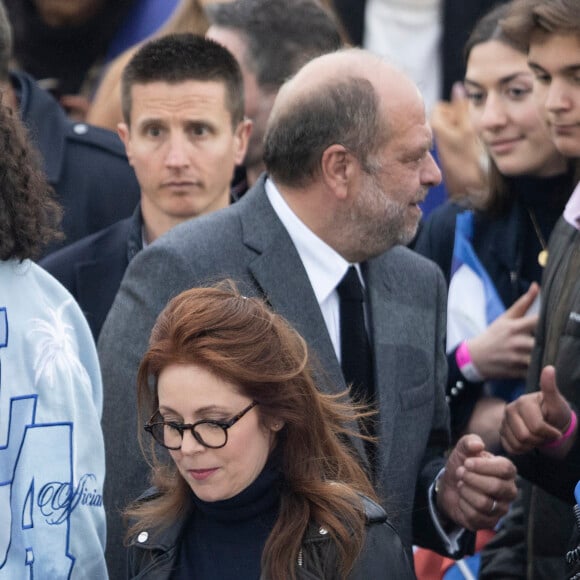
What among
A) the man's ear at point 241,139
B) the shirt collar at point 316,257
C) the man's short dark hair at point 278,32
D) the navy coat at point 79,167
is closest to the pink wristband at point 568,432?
the shirt collar at point 316,257

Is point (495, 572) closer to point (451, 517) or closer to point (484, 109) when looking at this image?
point (451, 517)

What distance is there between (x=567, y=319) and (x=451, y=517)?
0.67 m

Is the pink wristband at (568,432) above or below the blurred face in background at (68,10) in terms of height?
below

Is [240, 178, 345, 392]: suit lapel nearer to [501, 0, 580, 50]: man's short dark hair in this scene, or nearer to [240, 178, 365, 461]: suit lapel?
[240, 178, 365, 461]: suit lapel

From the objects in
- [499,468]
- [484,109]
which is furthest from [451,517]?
[484,109]

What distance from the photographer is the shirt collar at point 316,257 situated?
4246 mm

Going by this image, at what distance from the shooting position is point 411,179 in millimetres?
4371

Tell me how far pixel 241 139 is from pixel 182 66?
35 cm

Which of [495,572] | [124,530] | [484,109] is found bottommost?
[495,572]

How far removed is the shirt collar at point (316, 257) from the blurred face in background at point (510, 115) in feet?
3.87

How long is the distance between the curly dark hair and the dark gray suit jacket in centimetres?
64

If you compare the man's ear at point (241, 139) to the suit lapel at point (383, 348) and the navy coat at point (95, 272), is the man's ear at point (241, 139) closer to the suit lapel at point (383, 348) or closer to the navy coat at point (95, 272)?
the navy coat at point (95, 272)

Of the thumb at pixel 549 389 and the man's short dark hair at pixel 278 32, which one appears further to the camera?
the man's short dark hair at pixel 278 32

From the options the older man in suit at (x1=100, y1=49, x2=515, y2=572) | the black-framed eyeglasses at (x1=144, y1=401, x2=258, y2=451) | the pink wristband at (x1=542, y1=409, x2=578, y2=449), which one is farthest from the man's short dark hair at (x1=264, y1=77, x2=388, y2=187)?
the black-framed eyeglasses at (x1=144, y1=401, x2=258, y2=451)
